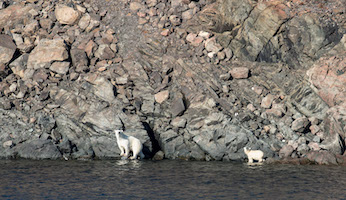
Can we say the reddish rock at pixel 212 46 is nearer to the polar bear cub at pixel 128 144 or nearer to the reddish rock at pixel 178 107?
the reddish rock at pixel 178 107

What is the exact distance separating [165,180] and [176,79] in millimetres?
12086

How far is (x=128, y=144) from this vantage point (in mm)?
25781

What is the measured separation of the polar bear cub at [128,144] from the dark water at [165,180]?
0.99 metres

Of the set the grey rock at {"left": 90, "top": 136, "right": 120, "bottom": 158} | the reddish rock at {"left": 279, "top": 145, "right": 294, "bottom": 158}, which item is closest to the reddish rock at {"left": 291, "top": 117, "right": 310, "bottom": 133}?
the reddish rock at {"left": 279, "top": 145, "right": 294, "bottom": 158}

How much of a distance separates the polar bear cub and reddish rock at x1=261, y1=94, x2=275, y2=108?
30.5 ft

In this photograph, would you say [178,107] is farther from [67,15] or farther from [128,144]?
[67,15]

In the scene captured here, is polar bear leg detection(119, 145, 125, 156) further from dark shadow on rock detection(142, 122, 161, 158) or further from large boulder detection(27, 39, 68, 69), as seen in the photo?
large boulder detection(27, 39, 68, 69)

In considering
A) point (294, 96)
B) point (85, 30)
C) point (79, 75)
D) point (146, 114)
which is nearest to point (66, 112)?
point (79, 75)

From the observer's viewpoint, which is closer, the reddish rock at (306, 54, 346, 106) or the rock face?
the reddish rock at (306, 54, 346, 106)

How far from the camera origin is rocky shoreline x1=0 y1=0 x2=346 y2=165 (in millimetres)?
26828

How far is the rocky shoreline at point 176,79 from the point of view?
26.8m

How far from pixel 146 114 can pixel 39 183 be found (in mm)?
11222

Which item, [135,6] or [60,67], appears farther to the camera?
[135,6]

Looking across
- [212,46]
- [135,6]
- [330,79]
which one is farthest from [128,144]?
[330,79]
